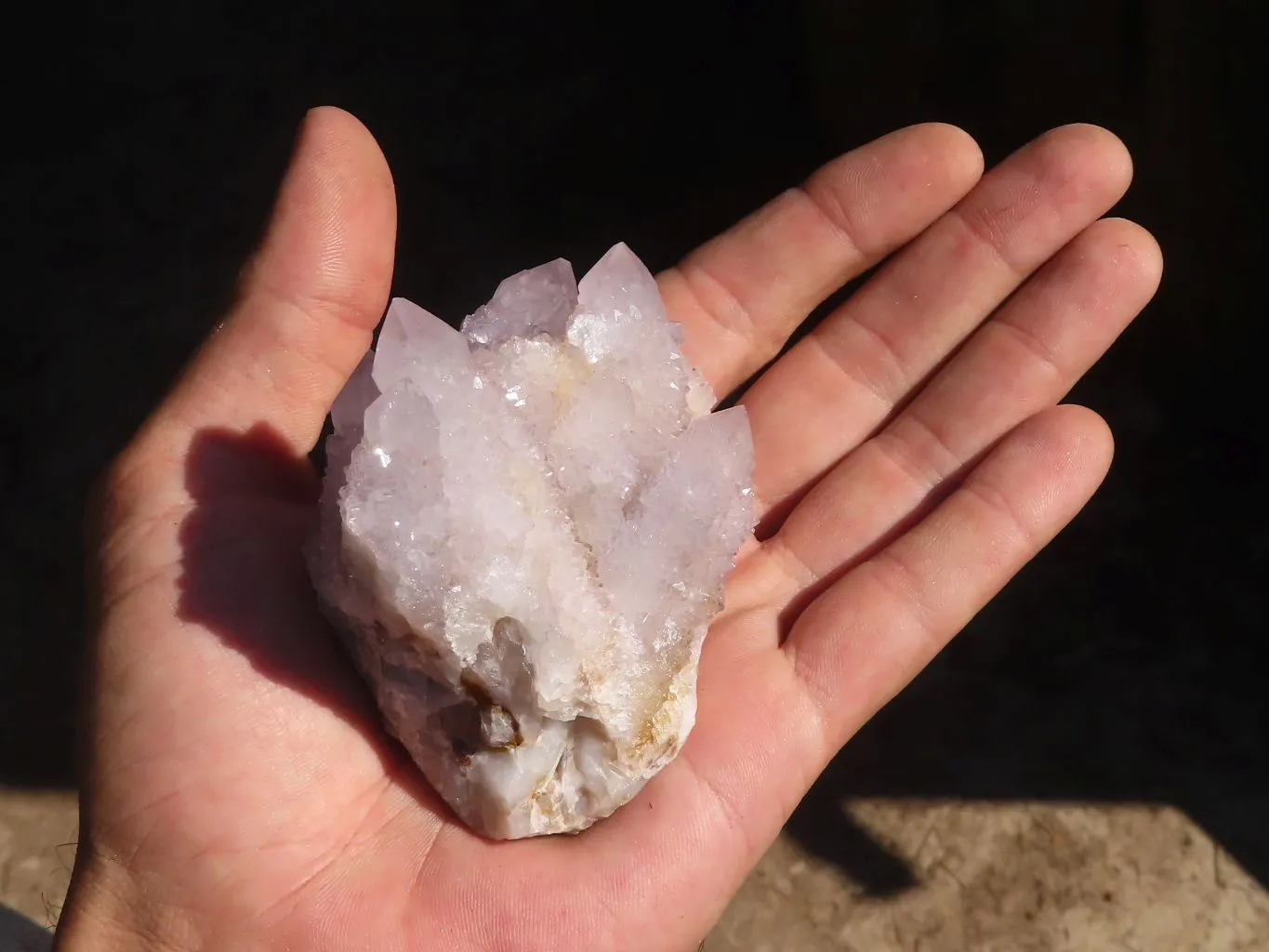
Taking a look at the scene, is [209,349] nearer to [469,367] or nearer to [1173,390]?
[469,367]

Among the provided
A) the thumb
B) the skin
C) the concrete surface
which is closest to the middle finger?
the skin

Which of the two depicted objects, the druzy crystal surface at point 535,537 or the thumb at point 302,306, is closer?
the druzy crystal surface at point 535,537

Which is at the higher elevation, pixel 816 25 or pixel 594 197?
pixel 816 25

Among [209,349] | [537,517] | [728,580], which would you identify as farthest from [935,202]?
[209,349]

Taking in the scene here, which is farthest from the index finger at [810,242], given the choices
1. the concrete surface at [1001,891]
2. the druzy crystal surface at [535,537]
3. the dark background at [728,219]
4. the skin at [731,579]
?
the concrete surface at [1001,891]

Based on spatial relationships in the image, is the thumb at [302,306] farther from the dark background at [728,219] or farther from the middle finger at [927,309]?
the dark background at [728,219]

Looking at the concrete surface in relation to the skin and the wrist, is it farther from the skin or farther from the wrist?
the wrist
